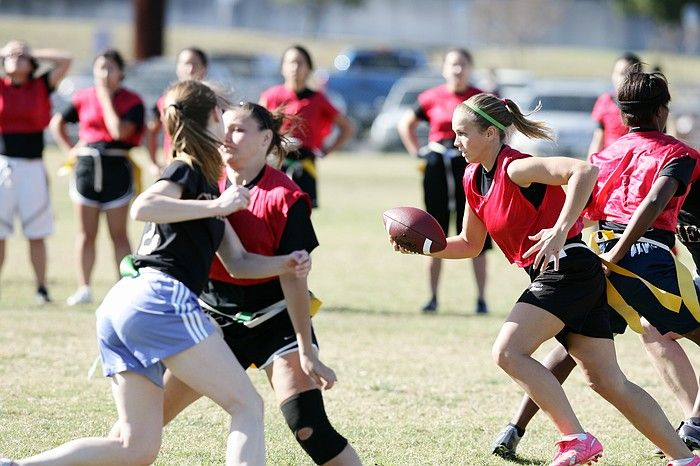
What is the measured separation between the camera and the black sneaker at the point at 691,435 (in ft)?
17.7

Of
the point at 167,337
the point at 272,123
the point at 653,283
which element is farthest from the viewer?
the point at 653,283

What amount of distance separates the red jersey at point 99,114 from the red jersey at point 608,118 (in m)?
3.61

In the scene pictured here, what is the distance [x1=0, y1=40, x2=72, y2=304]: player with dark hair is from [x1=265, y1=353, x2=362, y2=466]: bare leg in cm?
537

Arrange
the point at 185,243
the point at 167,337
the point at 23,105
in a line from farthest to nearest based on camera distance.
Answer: the point at 23,105, the point at 185,243, the point at 167,337

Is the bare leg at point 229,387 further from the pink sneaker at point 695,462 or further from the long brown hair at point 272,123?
the pink sneaker at point 695,462

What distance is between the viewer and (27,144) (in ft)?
30.5

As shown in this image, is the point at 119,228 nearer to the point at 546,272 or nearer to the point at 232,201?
the point at 546,272

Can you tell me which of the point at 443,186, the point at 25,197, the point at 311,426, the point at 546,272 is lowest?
the point at 25,197

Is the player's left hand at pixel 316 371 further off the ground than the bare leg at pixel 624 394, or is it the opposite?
the player's left hand at pixel 316 371

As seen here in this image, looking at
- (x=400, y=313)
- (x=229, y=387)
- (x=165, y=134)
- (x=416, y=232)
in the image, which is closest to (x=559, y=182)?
(x=416, y=232)

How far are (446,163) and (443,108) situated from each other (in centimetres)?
45

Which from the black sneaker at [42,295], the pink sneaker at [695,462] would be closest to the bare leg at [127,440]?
the pink sneaker at [695,462]

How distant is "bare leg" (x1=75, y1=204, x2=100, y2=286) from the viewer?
927 cm

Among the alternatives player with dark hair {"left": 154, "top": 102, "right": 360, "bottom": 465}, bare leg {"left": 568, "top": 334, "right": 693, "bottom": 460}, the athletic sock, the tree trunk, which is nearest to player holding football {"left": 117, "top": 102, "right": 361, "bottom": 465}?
player with dark hair {"left": 154, "top": 102, "right": 360, "bottom": 465}
